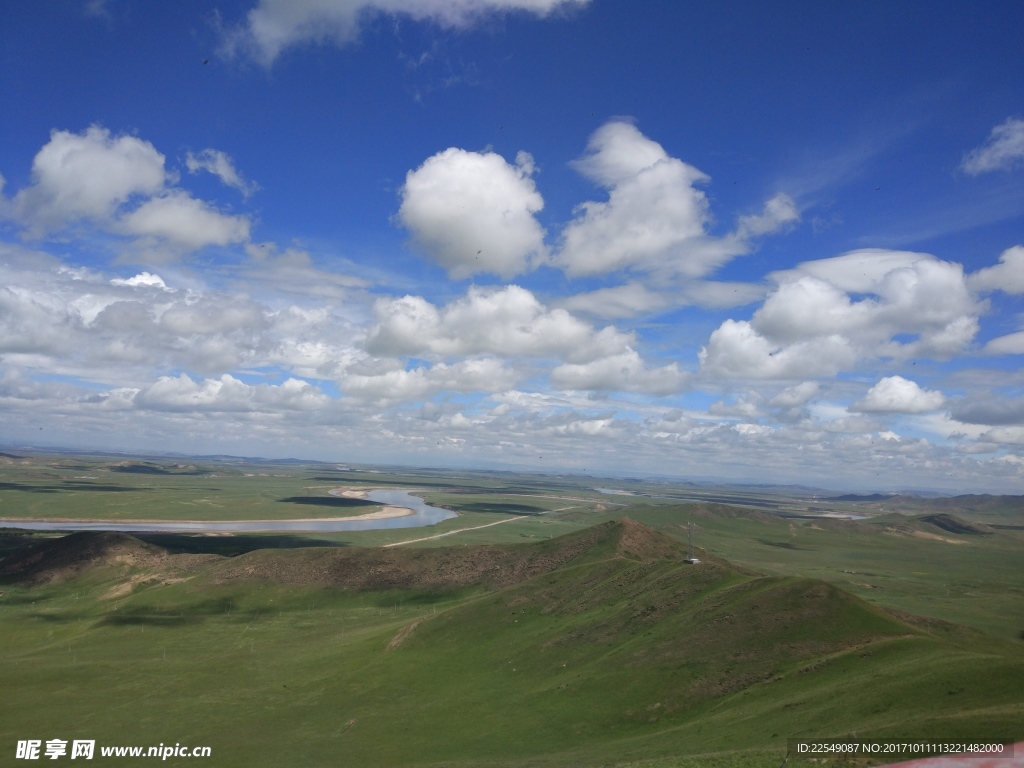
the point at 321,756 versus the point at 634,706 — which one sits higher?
the point at 634,706

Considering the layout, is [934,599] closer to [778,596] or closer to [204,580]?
[778,596]

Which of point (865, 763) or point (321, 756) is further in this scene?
point (321, 756)

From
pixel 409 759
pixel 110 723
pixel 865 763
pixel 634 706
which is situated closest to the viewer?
pixel 865 763

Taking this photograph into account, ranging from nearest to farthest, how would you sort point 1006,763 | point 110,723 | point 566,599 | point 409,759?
1. point 1006,763
2. point 409,759
3. point 110,723
4. point 566,599

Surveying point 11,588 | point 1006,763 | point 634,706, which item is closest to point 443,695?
point 634,706

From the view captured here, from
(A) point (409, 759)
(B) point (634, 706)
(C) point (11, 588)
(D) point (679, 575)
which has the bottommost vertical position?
(C) point (11, 588)

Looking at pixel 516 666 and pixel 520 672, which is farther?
pixel 516 666

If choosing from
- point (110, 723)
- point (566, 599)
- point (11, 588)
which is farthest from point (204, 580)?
point (566, 599)
